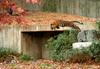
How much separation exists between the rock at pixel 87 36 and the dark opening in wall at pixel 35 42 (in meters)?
3.25

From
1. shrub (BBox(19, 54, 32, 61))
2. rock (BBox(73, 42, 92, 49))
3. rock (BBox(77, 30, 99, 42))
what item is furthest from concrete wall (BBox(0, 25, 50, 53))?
rock (BBox(73, 42, 92, 49))

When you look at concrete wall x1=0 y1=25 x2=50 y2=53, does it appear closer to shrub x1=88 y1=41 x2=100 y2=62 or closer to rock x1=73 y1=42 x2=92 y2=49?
rock x1=73 y1=42 x2=92 y2=49

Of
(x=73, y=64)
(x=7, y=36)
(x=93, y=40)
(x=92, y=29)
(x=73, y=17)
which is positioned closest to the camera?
(x=73, y=64)

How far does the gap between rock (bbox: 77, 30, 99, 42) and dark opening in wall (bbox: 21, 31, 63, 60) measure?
3.25 m

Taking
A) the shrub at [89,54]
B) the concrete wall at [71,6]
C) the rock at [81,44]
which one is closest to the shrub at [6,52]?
the concrete wall at [71,6]

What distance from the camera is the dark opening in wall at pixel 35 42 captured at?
1991cm

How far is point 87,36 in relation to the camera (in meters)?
16.5

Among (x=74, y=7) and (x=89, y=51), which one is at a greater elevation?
(x=74, y=7)

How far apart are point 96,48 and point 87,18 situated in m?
6.54

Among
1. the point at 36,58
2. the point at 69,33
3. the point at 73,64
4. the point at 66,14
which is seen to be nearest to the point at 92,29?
the point at 69,33

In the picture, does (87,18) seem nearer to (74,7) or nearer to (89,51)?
(74,7)

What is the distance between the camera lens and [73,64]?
15.2 m

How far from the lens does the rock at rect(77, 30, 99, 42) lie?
16.5 m

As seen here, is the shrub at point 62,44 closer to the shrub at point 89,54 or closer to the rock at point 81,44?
the rock at point 81,44
